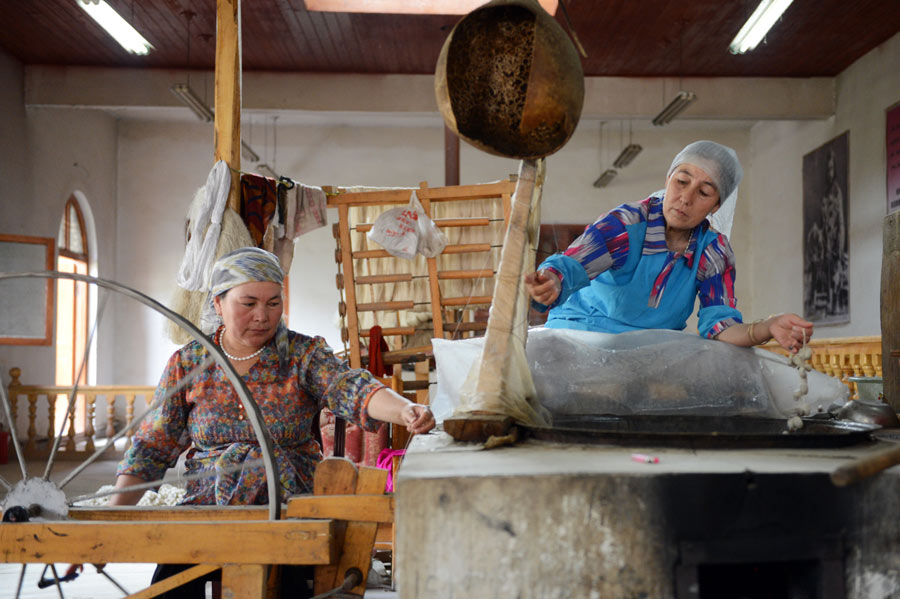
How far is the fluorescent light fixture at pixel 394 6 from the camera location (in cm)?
742

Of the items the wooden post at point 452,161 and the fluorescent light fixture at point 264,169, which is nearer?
the wooden post at point 452,161

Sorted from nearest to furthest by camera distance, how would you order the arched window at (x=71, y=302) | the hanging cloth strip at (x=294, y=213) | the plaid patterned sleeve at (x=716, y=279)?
the plaid patterned sleeve at (x=716, y=279) → the hanging cloth strip at (x=294, y=213) → the arched window at (x=71, y=302)

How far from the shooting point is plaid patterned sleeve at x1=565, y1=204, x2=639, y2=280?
88.0 inches

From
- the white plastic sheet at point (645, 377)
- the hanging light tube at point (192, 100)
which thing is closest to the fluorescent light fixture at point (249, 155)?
the hanging light tube at point (192, 100)

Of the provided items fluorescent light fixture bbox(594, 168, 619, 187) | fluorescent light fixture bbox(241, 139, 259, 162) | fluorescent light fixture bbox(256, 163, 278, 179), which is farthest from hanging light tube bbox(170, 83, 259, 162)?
fluorescent light fixture bbox(594, 168, 619, 187)

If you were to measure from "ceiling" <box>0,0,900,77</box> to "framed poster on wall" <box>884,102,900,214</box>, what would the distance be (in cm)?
88

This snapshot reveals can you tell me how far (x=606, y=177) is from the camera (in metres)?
11.4

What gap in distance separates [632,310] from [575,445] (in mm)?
914

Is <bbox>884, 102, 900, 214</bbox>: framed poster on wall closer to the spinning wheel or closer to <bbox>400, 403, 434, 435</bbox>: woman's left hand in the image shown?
<bbox>400, 403, 434, 435</bbox>: woman's left hand

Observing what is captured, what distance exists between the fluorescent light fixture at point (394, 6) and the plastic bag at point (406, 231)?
3750 mm

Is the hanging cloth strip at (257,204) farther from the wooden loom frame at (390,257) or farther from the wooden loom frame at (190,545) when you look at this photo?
the wooden loom frame at (190,545)

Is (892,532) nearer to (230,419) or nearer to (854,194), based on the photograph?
(230,419)

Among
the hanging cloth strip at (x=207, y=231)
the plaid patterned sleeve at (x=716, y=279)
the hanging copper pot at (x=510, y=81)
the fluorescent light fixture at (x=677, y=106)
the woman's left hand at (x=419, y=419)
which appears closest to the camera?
the hanging copper pot at (x=510, y=81)

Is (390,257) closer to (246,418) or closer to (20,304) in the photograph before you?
(246,418)
